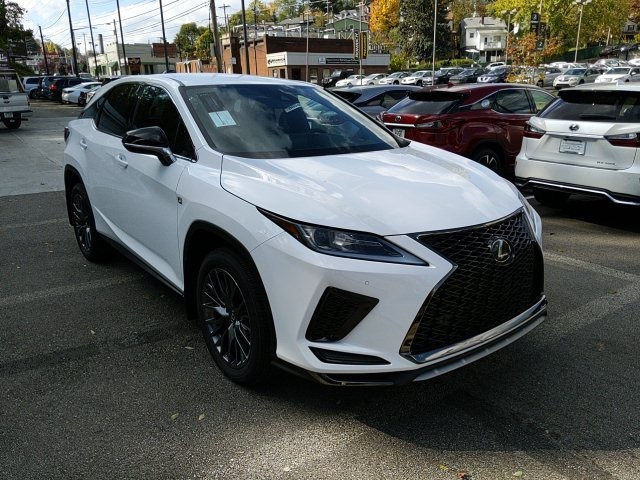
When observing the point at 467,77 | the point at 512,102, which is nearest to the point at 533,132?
the point at 512,102

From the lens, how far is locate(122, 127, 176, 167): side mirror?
3.60m

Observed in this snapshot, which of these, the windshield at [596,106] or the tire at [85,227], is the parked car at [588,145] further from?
the tire at [85,227]

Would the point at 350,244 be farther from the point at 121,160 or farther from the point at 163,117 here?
the point at 121,160

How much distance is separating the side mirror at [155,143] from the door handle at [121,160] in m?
0.59

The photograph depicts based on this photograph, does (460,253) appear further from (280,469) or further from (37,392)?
(37,392)

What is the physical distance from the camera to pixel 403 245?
263 cm

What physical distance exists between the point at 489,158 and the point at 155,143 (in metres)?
6.37

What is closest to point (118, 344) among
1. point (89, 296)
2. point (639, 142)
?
point (89, 296)

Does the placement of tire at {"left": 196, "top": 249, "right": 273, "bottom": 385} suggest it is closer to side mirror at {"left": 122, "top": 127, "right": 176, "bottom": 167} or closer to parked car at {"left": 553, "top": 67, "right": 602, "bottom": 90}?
side mirror at {"left": 122, "top": 127, "right": 176, "bottom": 167}

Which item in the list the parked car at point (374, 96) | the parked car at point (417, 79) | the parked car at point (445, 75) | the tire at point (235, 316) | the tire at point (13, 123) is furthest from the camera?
the parked car at point (445, 75)

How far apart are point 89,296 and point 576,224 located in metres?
5.51

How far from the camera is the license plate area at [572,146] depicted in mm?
6352

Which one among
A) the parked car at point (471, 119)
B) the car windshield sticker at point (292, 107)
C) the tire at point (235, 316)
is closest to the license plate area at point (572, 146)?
the parked car at point (471, 119)

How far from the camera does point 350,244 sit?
265 centimetres
